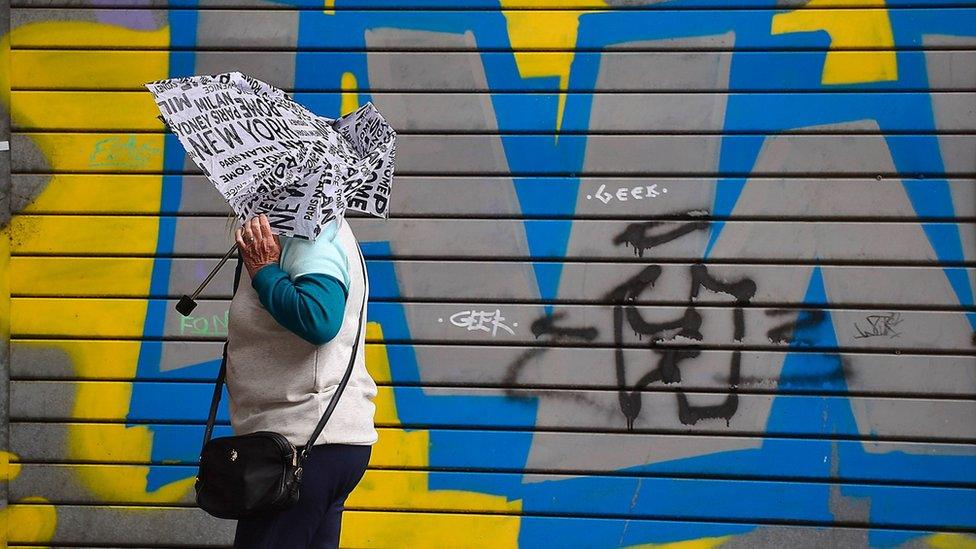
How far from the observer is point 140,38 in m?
4.81

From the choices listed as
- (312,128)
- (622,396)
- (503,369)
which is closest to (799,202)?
(622,396)

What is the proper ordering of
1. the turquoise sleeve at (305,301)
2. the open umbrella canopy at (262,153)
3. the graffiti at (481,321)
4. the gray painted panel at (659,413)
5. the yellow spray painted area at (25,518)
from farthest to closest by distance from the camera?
the yellow spray painted area at (25,518), the graffiti at (481,321), the gray painted panel at (659,413), the open umbrella canopy at (262,153), the turquoise sleeve at (305,301)

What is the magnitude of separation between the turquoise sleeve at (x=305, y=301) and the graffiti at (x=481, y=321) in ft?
6.15

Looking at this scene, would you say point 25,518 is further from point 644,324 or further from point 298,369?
point 644,324

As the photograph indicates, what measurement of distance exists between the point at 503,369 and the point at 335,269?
1.94 meters

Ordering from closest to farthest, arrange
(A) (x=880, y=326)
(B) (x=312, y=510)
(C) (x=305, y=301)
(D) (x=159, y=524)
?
(C) (x=305, y=301) < (B) (x=312, y=510) < (A) (x=880, y=326) < (D) (x=159, y=524)

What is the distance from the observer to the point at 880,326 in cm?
466

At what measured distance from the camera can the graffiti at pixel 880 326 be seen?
4652 millimetres

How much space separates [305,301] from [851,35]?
9.77 feet

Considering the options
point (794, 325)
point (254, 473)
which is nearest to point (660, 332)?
point (794, 325)

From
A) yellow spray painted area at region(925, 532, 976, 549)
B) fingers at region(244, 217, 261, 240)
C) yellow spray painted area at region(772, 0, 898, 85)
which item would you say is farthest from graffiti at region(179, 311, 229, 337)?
yellow spray painted area at region(925, 532, 976, 549)

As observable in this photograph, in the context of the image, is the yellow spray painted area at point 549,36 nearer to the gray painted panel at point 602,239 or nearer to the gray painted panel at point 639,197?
the gray painted panel at point 639,197

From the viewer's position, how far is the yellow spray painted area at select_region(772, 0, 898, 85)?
4656 mm

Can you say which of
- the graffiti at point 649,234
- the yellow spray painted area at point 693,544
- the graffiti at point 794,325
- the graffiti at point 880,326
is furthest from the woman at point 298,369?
the graffiti at point 880,326
